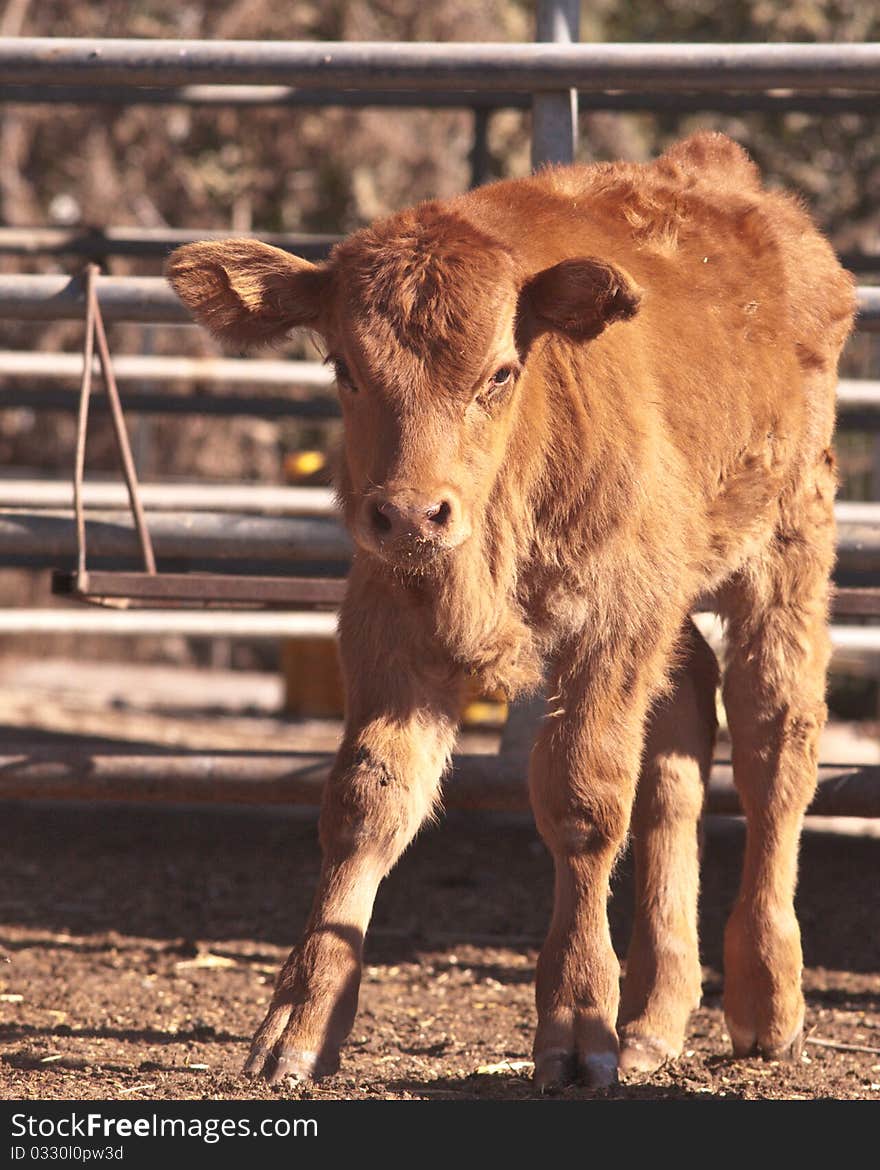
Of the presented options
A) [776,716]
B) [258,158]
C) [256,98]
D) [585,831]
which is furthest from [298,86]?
[258,158]

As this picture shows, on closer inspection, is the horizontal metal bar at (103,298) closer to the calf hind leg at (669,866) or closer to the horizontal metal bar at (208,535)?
the horizontal metal bar at (208,535)

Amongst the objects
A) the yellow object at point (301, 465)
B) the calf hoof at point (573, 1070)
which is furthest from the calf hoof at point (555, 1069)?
the yellow object at point (301, 465)

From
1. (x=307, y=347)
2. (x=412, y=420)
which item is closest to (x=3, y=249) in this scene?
(x=412, y=420)

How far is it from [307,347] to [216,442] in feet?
4.40

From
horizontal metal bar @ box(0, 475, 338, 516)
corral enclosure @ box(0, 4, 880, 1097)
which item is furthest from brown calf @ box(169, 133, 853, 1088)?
horizontal metal bar @ box(0, 475, 338, 516)

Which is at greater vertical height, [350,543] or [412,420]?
[412,420]

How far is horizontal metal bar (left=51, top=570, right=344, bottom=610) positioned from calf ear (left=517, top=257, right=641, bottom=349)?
1.20 meters

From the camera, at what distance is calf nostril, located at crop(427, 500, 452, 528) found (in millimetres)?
3652

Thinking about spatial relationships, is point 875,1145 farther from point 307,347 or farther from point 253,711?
point 307,347

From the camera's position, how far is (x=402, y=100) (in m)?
7.20

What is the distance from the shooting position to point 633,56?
530 centimetres

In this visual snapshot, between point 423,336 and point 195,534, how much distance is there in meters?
1.91

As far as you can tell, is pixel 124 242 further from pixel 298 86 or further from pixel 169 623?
pixel 169 623

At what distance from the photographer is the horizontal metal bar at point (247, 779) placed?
17.2 feet
